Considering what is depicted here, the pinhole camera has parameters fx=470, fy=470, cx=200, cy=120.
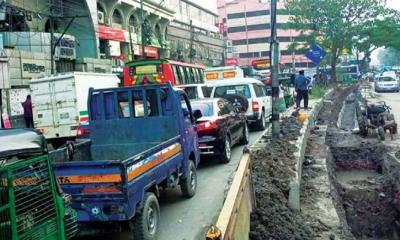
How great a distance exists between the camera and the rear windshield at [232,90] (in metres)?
15.0

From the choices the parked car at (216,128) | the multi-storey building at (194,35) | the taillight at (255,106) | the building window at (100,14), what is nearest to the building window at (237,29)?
the multi-storey building at (194,35)

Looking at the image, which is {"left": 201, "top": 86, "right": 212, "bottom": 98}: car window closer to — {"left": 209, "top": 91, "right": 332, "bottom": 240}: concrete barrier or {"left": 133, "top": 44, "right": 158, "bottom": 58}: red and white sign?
{"left": 209, "top": 91, "right": 332, "bottom": 240}: concrete barrier

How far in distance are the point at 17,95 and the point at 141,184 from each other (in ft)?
59.8

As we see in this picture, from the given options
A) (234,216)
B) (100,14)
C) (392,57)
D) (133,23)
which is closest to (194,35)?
(133,23)

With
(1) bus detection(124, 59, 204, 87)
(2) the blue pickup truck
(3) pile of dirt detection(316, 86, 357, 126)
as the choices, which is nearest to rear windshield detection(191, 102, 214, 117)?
(2) the blue pickup truck

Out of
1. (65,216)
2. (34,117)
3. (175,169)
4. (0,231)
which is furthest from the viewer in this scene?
(34,117)

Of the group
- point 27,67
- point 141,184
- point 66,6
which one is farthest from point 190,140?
point 66,6

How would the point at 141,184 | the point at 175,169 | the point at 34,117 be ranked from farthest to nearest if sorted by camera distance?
1. the point at 34,117
2. the point at 175,169
3. the point at 141,184

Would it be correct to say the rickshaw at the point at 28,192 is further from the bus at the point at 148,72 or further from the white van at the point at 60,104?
the bus at the point at 148,72

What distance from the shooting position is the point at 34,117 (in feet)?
54.5

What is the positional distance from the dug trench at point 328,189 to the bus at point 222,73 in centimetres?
898

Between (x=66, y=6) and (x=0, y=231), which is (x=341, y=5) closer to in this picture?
(x=66, y=6)

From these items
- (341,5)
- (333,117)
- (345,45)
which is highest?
(341,5)

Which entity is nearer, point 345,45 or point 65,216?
point 65,216
